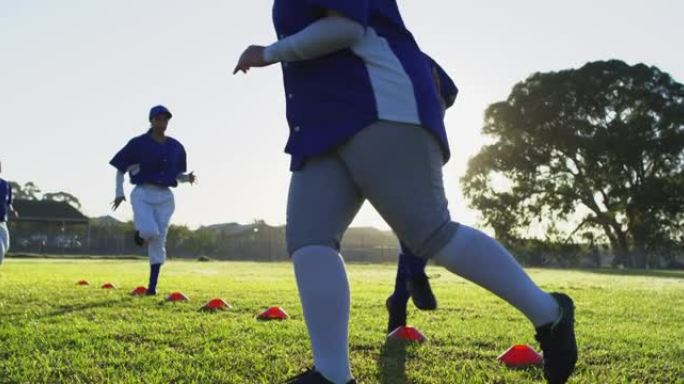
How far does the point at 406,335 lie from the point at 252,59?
2172 mm

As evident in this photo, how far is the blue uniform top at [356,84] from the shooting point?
2478 mm

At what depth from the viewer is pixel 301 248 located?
8.62 ft

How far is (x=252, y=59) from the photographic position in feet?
8.45

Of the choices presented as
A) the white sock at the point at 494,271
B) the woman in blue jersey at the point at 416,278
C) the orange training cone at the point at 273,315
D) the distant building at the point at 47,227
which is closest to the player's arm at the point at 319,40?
the woman in blue jersey at the point at 416,278

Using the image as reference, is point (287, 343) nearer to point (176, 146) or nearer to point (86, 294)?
point (86, 294)

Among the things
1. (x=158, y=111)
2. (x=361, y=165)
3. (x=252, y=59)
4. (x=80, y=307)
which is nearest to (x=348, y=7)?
(x=252, y=59)

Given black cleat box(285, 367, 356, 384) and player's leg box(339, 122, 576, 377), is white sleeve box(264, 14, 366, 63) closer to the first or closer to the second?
player's leg box(339, 122, 576, 377)

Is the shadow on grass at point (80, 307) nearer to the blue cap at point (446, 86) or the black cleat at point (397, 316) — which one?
the black cleat at point (397, 316)

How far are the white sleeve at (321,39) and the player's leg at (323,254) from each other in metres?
0.39

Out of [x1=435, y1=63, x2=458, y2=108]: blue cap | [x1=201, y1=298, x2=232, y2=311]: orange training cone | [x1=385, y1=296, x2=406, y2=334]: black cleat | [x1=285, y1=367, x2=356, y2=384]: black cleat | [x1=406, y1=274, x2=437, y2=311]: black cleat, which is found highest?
[x1=435, y1=63, x2=458, y2=108]: blue cap

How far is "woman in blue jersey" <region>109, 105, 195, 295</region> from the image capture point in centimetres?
848

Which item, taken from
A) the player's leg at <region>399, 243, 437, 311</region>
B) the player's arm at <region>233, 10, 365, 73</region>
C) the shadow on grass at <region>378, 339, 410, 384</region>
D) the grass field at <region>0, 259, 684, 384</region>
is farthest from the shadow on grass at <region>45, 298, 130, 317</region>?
the player's arm at <region>233, 10, 365, 73</region>

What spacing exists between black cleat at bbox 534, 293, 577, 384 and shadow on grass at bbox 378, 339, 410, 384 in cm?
65

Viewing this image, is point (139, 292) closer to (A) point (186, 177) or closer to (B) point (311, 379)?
(A) point (186, 177)
